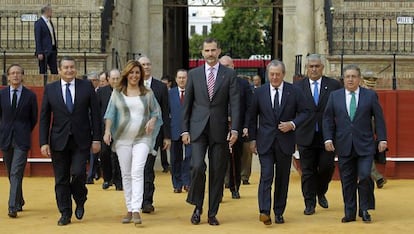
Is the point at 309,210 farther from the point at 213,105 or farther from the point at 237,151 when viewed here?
the point at 237,151

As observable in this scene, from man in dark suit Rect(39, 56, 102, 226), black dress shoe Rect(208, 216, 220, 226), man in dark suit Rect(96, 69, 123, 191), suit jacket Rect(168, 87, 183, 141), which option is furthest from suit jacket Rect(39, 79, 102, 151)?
suit jacket Rect(168, 87, 183, 141)

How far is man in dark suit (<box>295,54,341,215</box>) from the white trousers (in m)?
2.26

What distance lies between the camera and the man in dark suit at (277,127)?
10.4 metres

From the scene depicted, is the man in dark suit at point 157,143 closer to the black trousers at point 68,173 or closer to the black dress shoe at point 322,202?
the black trousers at point 68,173

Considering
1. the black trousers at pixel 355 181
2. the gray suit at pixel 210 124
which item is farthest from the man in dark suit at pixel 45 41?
the black trousers at pixel 355 181

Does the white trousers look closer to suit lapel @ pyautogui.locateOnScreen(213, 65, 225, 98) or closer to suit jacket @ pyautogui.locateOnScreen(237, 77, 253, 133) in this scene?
suit lapel @ pyautogui.locateOnScreen(213, 65, 225, 98)

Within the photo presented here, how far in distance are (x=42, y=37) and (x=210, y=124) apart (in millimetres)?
8489

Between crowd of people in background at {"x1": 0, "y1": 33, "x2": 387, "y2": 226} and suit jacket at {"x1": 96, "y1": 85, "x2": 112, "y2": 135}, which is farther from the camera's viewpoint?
suit jacket at {"x1": 96, "y1": 85, "x2": 112, "y2": 135}

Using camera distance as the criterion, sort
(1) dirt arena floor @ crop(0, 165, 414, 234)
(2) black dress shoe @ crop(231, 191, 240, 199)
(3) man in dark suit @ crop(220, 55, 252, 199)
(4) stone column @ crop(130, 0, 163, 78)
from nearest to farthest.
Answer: (1) dirt arena floor @ crop(0, 165, 414, 234) < (3) man in dark suit @ crop(220, 55, 252, 199) < (2) black dress shoe @ crop(231, 191, 240, 199) < (4) stone column @ crop(130, 0, 163, 78)

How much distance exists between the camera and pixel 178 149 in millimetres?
13891

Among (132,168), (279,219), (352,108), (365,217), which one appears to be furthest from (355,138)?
(132,168)

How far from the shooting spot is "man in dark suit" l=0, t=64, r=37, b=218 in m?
11.2

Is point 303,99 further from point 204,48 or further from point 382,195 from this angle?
point 382,195

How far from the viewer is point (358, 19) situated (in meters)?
21.1
